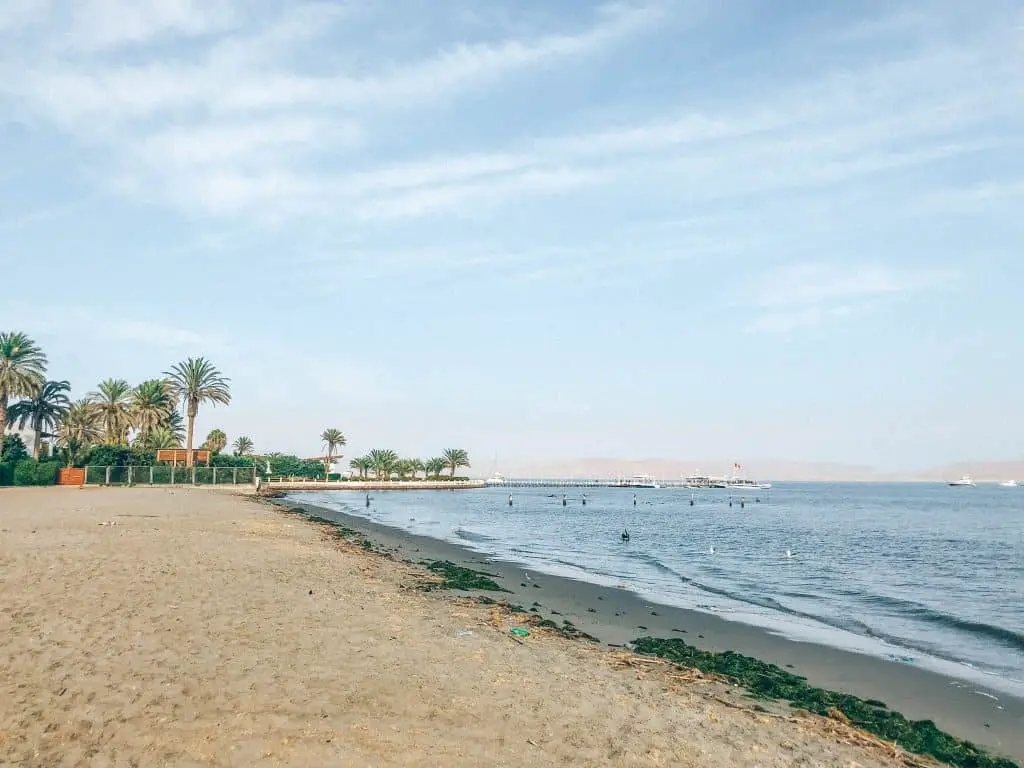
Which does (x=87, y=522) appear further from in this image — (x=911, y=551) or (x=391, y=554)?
(x=911, y=551)

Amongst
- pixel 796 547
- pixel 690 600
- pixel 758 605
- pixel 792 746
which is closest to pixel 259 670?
pixel 792 746

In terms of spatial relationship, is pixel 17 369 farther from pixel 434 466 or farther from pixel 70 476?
pixel 434 466

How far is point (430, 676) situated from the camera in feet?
32.6

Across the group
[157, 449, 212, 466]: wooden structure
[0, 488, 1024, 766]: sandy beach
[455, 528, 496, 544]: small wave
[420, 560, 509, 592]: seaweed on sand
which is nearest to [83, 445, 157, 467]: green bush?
[157, 449, 212, 466]: wooden structure

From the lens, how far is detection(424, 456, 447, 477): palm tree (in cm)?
19225

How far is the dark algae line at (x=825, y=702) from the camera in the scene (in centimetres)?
945

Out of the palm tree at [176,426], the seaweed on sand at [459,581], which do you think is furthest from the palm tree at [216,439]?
the seaweed on sand at [459,581]

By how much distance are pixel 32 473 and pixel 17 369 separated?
10.7 meters

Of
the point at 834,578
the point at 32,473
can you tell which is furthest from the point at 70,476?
the point at 834,578

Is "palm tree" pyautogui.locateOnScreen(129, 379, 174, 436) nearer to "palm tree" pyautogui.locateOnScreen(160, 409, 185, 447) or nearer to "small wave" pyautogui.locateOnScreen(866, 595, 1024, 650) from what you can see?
"palm tree" pyautogui.locateOnScreen(160, 409, 185, 447)

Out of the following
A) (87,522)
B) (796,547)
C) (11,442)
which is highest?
(11,442)

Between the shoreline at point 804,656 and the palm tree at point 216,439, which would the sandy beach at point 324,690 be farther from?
the palm tree at point 216,439

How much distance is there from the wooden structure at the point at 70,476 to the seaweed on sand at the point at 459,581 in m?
60.7

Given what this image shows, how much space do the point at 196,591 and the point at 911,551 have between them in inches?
1689
